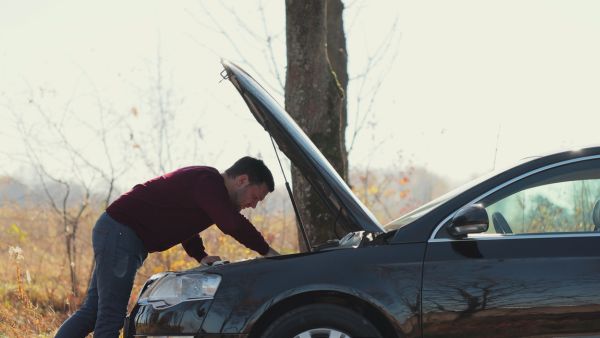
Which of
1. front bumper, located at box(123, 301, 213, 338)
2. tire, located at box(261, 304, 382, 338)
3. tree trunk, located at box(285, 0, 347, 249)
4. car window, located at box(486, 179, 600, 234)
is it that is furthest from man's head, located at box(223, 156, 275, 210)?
tree trunk, located at box(285, 0, 347, 249)

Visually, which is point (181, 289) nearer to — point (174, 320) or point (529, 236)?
point (174, 320)

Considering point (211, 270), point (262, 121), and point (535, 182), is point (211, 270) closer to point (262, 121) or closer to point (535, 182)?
point (262, 121)

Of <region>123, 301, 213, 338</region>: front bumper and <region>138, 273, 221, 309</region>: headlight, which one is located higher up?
<region>138, 273, 221, 309</region>: headlight

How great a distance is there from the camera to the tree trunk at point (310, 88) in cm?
770

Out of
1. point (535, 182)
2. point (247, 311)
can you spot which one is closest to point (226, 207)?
point (247, 311)

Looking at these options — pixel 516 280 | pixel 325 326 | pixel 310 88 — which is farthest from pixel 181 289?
pixel 310 88

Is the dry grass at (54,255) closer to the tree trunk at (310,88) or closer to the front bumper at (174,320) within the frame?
the tree trunk at (310,88)

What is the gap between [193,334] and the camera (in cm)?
450

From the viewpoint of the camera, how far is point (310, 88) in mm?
7727

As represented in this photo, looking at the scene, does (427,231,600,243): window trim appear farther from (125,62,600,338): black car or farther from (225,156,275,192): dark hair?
(225,156,275,192): dark hair

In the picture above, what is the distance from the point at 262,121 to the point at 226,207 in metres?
0.71

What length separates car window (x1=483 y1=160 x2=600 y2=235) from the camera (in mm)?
4523

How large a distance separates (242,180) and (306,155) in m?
0.59

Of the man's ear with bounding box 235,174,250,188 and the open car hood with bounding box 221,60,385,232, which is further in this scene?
the man's ear with bounding box 235,174,250,188
